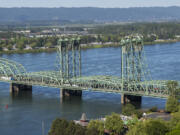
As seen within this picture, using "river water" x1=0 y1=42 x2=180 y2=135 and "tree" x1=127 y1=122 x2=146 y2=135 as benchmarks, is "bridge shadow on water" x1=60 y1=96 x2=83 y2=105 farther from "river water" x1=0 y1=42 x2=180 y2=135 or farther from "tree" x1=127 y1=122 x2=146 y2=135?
"tree" x1=127 y1=122 x2=146 y2=135

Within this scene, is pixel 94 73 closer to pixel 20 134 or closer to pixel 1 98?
pixel 1 98

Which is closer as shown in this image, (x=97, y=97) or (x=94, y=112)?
(x=94, y=112)

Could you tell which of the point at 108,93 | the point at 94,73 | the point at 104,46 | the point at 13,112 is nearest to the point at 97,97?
the point at 108,93

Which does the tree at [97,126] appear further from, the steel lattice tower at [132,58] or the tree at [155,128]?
the steel lattice tower at [132,58]

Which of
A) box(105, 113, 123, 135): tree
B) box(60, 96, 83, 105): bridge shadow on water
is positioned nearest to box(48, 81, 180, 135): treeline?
box(105, 113, 123, 135): tree

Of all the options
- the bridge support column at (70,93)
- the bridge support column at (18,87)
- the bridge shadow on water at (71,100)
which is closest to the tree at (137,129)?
the bridge shadow on water at (71,100)
